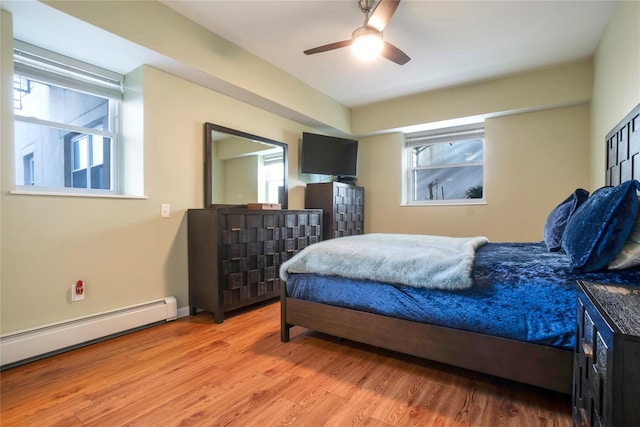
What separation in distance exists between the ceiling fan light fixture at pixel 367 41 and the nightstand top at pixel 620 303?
2.08 meters

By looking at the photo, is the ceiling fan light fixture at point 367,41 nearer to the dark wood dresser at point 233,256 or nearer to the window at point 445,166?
the dark wood dresser at point 233,256

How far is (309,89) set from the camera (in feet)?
12.8

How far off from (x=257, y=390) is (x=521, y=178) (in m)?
3.86

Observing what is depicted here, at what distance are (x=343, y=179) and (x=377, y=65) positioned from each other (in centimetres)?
182

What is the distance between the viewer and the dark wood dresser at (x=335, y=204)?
4.08 m

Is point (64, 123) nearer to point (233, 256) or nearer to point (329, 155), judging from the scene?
point (233, 256)

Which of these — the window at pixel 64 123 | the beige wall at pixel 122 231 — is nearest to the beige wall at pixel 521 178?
the beige wall at pixel 122 231

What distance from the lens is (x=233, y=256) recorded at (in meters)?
2.62

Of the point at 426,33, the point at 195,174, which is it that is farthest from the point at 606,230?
the point at 195,174

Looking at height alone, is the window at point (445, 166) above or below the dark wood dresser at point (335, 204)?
above

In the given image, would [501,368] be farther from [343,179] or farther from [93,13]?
[343,179]

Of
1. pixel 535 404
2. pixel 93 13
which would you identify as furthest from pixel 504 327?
pixel 93 13

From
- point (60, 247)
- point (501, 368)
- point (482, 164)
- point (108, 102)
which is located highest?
point (108, 102)

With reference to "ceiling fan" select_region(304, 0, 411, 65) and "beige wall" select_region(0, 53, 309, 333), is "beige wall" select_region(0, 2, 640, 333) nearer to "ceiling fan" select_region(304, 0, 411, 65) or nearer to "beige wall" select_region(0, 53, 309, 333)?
"beige wall" select_region(0, 53, 309, 333)
